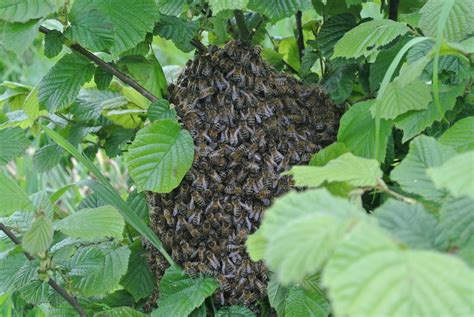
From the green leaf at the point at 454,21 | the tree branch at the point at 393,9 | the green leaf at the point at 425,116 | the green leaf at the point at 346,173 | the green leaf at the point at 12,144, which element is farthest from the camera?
the tree branch at the point at 393,9

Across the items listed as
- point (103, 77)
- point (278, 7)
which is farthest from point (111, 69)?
point (278, 7)

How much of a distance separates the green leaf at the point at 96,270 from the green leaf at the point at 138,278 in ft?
0.50

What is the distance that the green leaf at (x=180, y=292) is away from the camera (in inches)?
58.8

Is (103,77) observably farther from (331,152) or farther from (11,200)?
(331,152)

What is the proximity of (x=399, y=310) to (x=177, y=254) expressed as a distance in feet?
3.22

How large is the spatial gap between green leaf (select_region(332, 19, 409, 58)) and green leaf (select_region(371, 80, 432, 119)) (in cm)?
8

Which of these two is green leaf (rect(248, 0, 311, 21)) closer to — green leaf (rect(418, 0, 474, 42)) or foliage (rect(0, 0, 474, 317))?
foliage (rect(0, 0, 474, 317))

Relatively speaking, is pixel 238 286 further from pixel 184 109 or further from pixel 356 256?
pixel 356 256

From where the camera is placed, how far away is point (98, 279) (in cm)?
155

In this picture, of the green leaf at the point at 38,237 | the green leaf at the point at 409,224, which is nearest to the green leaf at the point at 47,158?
the green leaf at the point at 38,237

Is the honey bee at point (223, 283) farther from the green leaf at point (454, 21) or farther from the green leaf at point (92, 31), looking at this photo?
the green leaf at point (454, 21)

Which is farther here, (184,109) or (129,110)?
(129,110)

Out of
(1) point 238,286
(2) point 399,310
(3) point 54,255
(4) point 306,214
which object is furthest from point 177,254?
(2) point 399,310

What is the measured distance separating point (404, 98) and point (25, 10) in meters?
0.71
